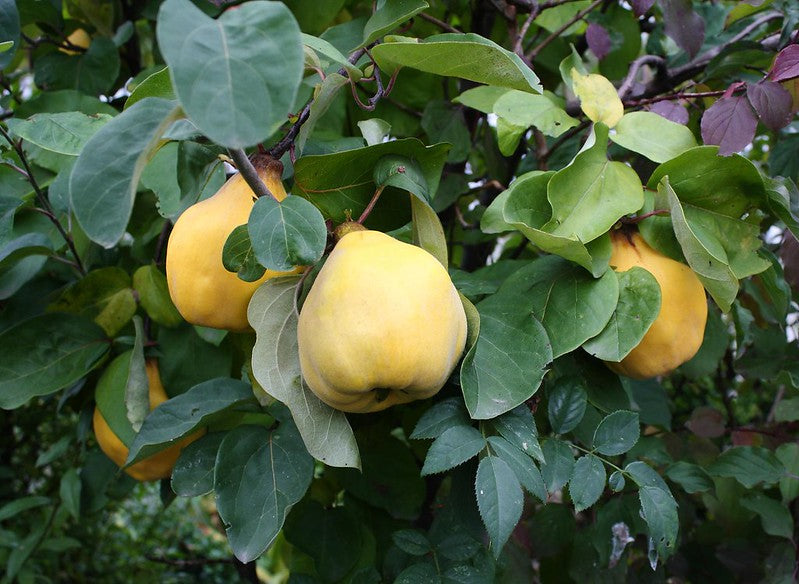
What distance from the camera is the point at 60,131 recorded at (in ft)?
2.17

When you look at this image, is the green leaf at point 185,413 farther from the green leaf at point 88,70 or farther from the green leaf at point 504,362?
the green leaf at point 88,70

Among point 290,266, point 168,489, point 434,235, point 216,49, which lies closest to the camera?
point 216,49

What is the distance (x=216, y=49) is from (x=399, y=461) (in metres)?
0.65

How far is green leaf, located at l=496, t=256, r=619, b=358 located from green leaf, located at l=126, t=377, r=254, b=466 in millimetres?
275

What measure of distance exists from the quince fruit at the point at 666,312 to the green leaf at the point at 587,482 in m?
0.10

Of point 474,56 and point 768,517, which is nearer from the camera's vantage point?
point 474,56

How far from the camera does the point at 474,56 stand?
1.78ft

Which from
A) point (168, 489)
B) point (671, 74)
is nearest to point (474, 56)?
point (671, 74)

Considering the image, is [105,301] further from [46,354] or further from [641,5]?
[641,5]

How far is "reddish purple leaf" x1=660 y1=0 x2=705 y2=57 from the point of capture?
84 centimetres

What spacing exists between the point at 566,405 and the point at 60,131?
1.70 ft

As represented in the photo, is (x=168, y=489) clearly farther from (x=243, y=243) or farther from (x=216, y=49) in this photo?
(x=216, y=49)

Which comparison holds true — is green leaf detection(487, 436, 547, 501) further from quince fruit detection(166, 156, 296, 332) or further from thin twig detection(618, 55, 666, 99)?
thin twig detection(618, 55, 666, 99)

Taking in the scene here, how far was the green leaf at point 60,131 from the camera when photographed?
25.6 inches
